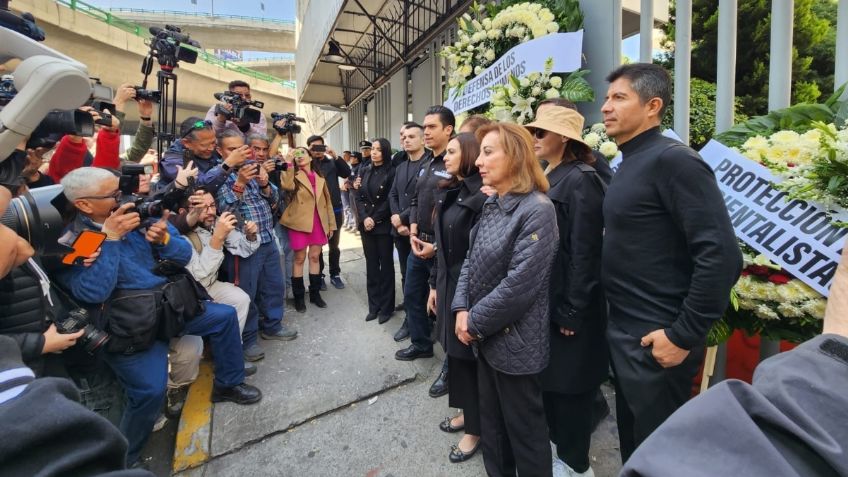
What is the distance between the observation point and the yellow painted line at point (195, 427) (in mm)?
2496

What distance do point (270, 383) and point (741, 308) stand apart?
10.5ft

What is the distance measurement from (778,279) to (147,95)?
4.30 m

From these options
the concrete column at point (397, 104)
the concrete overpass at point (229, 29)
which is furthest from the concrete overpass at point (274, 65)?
the concrete column at point (397, 104)

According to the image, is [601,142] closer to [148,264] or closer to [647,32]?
[647,32]

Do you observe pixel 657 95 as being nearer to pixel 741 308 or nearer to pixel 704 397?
pixel 741 308

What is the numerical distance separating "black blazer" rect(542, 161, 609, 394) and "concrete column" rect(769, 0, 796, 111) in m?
1.44

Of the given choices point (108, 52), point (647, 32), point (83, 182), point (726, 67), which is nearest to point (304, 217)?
point (83, 182)

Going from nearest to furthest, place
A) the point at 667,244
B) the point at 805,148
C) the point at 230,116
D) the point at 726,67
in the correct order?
the point at 667,244, the point at 805,148, the point at 726,67, the point at 230,116

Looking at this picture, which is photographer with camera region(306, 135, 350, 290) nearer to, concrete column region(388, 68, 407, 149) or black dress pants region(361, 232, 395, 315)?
black dress pants region(361, 232, 395, 315)

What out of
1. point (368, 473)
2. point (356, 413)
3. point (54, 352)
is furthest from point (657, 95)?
point (54, 352)

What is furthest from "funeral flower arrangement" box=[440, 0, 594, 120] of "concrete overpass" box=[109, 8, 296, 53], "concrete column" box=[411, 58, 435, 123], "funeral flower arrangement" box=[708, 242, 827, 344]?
→ "concrete overpass" box=[109, 8, 296, 53]

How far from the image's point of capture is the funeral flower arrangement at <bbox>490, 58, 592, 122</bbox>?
297cm

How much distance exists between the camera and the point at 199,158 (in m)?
3.44

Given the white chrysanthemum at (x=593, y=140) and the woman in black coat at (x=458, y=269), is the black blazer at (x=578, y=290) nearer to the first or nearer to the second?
the woman in black coat at (x=458, y=269)
